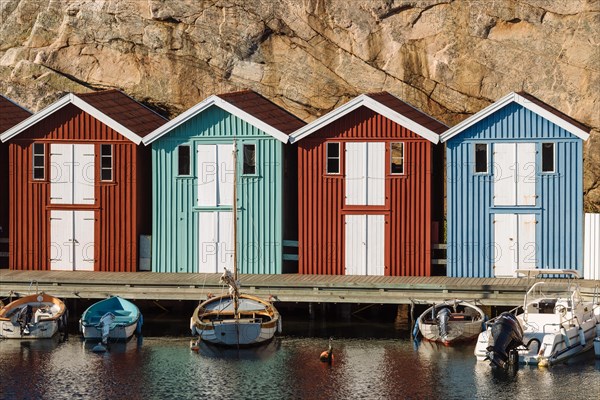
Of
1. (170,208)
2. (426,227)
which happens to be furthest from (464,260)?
(170,208)

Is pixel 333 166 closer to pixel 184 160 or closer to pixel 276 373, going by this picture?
pixel 184 160

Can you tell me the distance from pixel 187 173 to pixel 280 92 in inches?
581

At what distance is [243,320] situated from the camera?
44.2m

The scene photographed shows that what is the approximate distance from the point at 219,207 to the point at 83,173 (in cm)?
473

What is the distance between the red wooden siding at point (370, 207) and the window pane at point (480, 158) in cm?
150

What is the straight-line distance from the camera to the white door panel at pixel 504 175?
47938 mm

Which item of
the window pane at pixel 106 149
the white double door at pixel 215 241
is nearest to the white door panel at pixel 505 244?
the white double door at pixel 215 241

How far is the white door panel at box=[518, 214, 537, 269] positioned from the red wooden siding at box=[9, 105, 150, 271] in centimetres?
1263

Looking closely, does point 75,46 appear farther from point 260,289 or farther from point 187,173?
point 260,289

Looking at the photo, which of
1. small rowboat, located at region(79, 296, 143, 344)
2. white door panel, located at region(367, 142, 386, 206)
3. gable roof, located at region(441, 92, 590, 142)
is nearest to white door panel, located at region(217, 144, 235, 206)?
white door panel, located at region(367, 142, 386, 206)

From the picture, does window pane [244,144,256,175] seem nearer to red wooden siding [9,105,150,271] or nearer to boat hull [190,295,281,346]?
red wooden siding [9,105,150,271]

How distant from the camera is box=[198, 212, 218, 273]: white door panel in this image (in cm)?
4962

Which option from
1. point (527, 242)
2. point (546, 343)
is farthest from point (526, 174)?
point (546, 343)

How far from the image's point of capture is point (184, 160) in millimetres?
50000
